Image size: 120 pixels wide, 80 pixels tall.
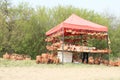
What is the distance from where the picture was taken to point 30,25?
29281mm

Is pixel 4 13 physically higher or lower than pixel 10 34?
higher

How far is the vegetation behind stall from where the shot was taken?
93.5ft

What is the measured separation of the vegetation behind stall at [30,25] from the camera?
28.5 meters

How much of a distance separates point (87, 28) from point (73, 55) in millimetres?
2131
